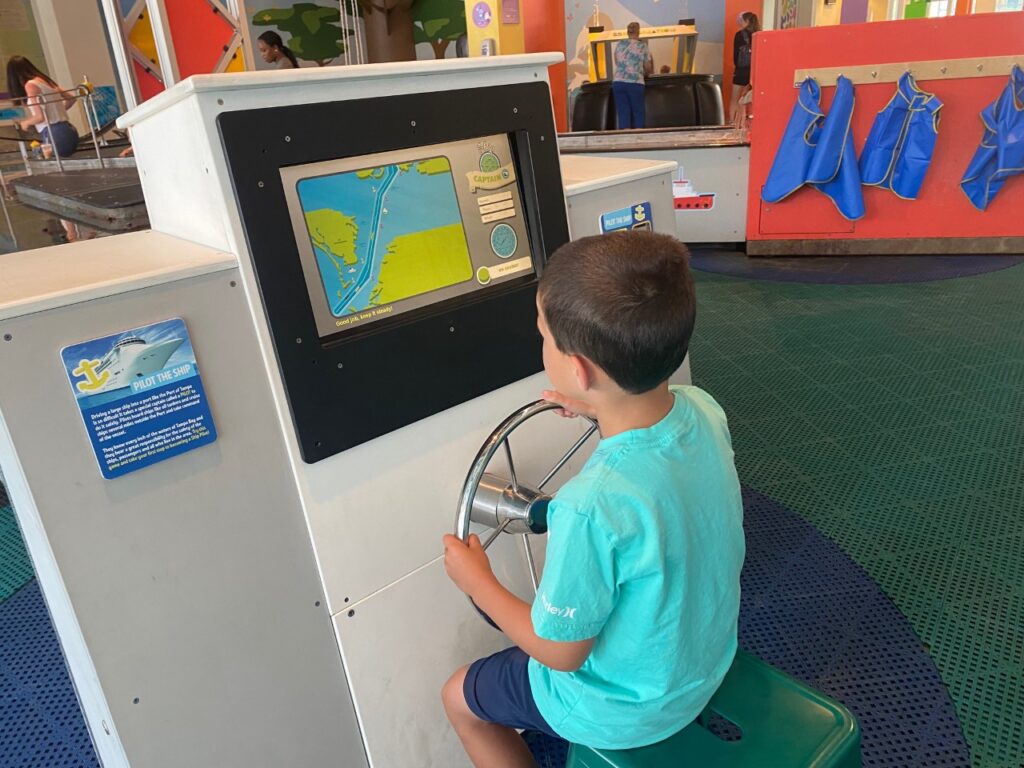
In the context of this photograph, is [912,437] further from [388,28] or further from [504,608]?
[388,28]

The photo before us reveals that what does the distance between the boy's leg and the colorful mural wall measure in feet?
27.3

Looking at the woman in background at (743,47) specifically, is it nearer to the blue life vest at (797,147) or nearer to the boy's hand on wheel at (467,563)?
the blue life vest at (797,147)

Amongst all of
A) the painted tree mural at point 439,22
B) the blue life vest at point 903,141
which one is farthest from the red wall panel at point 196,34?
the painted tree mural at point 439,22

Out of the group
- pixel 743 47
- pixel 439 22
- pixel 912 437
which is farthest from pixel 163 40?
pixel 439 22

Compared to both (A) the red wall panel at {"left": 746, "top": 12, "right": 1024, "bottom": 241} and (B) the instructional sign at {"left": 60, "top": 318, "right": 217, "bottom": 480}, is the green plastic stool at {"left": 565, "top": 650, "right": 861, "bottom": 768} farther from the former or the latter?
(A) the red wall panel at {"left": 746, "top": 12, "right": 1024, "bottom": 241}

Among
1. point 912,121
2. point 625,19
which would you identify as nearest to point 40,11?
point 625,19

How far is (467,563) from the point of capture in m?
1.01

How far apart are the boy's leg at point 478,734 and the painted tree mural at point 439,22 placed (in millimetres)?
10557

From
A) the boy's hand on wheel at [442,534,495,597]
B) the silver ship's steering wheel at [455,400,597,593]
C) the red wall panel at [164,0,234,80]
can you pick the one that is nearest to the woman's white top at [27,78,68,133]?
the red wall panel at [164,0,234,80]

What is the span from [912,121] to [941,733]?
3.53m

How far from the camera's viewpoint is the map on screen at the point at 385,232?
103 cm

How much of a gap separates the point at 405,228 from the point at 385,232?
1.4 inches

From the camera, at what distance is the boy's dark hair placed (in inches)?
30.8

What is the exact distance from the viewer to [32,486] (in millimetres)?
851
